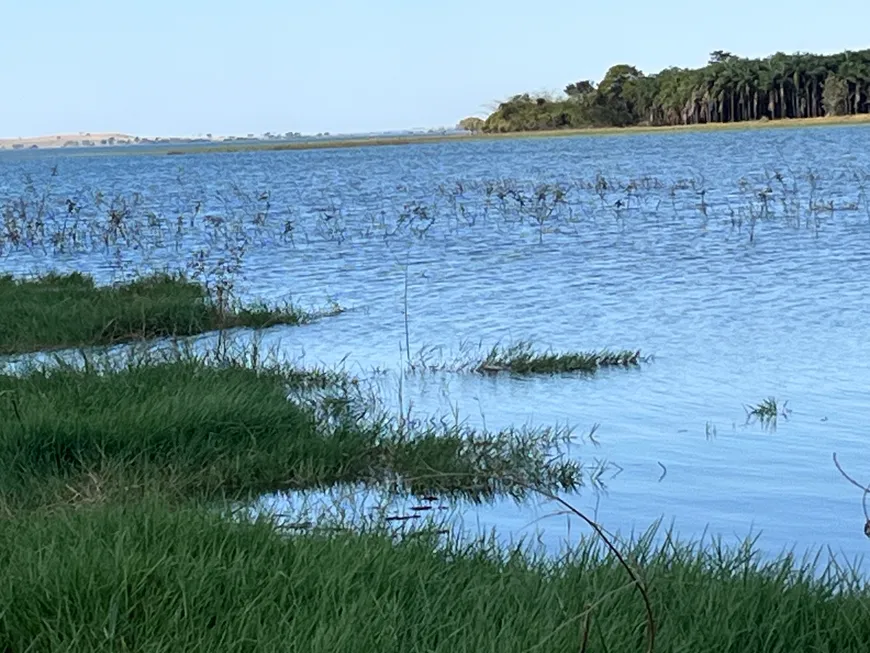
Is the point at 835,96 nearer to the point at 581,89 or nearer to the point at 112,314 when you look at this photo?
the point at 581,89

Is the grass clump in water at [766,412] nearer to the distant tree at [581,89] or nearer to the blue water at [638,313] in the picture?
the blue water at [638,313]

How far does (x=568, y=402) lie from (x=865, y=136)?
234 ft

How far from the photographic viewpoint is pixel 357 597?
15.7 ft

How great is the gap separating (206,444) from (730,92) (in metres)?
117

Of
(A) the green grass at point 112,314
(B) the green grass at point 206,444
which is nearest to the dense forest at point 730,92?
(A) the green grass at point 112,314

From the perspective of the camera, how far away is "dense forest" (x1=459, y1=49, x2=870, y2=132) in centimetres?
11562

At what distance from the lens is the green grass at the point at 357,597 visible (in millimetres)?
4398

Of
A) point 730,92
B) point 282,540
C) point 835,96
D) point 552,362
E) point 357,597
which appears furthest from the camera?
point 730,92

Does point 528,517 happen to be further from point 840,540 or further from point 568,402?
point 568,402

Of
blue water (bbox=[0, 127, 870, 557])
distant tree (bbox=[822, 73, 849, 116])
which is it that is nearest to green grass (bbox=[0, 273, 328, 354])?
blue water (bbox=[0, 127, 870, 557])

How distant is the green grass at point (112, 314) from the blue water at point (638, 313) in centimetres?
71

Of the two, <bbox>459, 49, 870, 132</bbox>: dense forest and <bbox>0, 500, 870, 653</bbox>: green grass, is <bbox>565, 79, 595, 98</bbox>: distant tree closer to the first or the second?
<bbox>459, 49, 870, 132</bbox>: dense forest

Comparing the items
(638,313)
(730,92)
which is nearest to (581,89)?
(730,92)

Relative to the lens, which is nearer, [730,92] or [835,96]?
[835,96]
